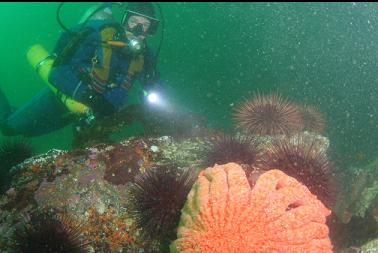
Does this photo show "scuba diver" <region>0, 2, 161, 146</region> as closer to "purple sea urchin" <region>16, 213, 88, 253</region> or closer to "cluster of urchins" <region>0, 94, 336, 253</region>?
"cluster of urchins" <region>0, 94, 336, 253</region>

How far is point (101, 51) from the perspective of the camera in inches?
289

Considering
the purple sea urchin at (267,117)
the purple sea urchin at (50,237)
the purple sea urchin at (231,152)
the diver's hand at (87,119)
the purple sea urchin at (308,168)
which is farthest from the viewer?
the diver's hand at (87,119)

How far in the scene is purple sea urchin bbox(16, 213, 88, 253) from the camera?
3.14 meters

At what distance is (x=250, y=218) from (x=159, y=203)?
0.91 meters

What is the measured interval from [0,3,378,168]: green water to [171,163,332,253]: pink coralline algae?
663 cm

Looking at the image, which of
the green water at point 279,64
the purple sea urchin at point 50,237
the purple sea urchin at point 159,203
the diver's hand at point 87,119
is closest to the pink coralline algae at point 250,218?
the purple sea urchin at point 159,203

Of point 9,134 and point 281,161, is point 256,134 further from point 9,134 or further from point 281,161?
point 9,134

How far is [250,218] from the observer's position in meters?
2.98

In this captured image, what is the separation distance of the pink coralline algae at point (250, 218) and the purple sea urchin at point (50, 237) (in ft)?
3.17

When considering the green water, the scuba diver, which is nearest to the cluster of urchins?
the scuba diver

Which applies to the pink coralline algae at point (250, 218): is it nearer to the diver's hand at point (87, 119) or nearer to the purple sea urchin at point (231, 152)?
the purple sea urchin at point (231, 152)

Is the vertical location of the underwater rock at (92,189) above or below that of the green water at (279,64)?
below

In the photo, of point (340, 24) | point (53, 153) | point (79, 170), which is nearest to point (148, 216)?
point (79, 170)

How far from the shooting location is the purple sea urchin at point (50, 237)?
3145mm
